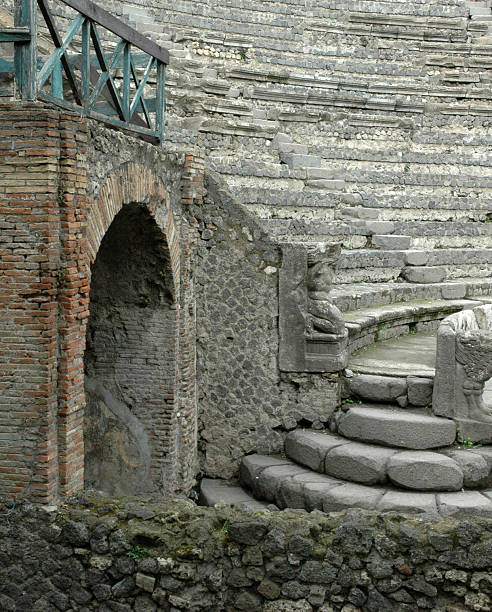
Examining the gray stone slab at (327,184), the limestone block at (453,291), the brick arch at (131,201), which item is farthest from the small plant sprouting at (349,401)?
the gray stone slab at (327,184)

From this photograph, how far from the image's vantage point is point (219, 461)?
7.92 m

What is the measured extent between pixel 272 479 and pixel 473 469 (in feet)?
6.00

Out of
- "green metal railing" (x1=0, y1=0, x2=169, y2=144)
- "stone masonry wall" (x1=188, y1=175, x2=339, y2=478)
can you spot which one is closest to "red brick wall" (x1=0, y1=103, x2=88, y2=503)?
"green metal railing" (x1=0, y1=0, x2=169, y2=144)

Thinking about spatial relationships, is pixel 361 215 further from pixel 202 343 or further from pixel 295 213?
pixel 202 343

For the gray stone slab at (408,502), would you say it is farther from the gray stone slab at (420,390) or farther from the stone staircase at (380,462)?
the gray stone slab at (420,390)

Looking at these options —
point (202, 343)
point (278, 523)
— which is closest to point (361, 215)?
point (202, 343)

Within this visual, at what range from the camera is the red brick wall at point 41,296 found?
4801 mm

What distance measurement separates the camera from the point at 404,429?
22.3 feet

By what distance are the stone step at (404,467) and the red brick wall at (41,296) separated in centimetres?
258

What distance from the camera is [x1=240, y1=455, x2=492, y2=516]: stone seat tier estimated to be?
20.4 ft

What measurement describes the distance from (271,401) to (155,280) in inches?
69.4

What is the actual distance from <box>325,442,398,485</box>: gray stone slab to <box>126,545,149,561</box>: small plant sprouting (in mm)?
2157

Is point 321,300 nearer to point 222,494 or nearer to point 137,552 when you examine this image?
point 222,494

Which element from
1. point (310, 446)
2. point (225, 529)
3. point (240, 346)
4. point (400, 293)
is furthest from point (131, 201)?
point (400, 293)
